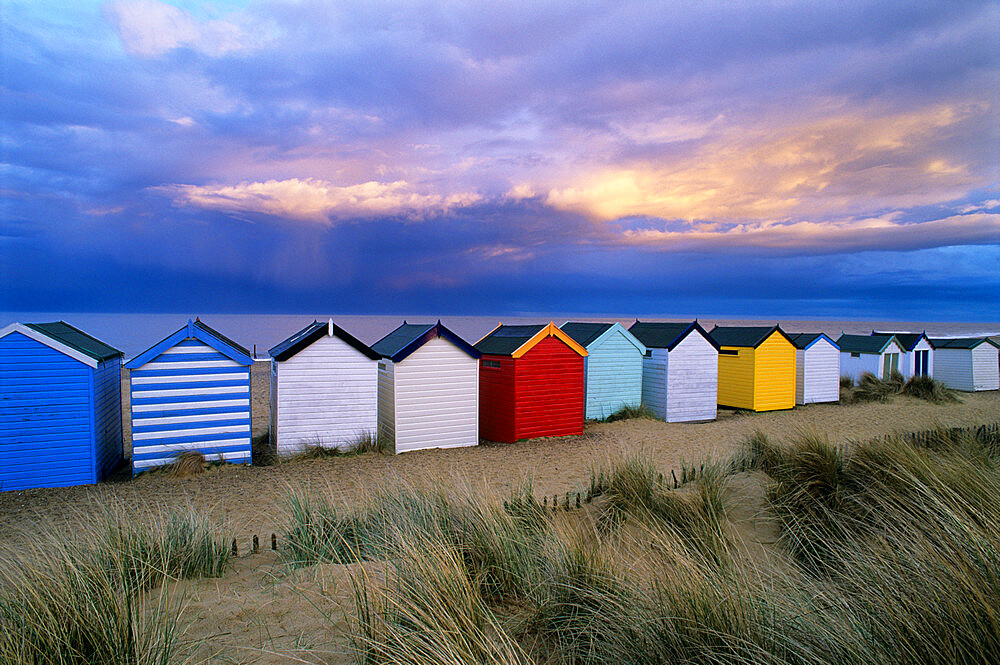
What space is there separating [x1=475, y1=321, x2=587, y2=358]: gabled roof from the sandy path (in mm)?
2306

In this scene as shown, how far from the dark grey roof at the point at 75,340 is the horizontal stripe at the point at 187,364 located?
0.89 meters

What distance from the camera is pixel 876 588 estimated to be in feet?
10.8

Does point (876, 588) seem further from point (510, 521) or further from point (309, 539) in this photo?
point (309, 539)

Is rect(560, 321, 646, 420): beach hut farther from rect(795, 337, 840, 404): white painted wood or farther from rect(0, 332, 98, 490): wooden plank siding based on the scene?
rect(0, 332, 98, 490): wooden plank siding

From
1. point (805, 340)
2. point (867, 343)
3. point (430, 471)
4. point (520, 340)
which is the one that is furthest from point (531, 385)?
point (867, 343)

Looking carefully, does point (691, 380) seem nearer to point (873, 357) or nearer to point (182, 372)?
point (873, 357)

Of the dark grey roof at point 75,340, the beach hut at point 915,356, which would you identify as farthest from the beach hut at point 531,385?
the beach hut at point 915,356

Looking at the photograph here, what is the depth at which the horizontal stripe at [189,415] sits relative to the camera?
1067 centimetres

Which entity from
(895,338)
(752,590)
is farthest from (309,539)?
(895,338)

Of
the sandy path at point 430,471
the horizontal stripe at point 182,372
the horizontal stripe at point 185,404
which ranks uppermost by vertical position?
the horizontal stripe at point 182,372

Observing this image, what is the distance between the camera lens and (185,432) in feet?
36.1

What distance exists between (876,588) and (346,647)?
3278 mm

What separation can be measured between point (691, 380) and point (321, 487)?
11961 mm

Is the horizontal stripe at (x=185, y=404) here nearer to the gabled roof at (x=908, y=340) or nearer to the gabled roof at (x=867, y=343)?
the gabled roof at (x=867, y=343)
